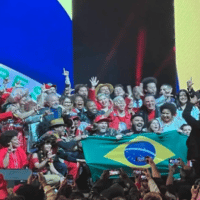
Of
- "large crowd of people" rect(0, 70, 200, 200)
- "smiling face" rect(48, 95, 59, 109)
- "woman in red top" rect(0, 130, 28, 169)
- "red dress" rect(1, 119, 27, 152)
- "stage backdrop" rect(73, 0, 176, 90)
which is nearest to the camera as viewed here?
"woman in red top" rect(0, 130, 28, 169)

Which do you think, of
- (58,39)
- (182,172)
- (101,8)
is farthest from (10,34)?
(182,172)

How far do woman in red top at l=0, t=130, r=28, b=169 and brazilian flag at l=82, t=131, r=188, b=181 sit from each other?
3.46 feet

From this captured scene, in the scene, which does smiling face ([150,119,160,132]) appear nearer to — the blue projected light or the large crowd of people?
the large crowd of people

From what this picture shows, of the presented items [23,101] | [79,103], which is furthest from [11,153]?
[79,103]

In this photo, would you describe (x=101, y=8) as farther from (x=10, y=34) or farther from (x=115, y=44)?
(x=10, y=34)

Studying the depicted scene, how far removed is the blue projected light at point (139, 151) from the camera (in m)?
9.34

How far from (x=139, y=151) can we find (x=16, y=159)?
6.31 ft

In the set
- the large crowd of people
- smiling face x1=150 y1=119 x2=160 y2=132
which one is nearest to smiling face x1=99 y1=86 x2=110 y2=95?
the large crowd of people

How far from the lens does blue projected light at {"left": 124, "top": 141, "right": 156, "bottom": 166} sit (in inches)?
368

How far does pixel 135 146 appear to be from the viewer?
941 cm

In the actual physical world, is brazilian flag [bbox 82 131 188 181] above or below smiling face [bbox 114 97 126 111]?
below

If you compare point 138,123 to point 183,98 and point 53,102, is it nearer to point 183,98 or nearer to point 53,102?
point 183,98

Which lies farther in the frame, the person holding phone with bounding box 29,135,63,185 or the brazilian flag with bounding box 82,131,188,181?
the brazilian flag with bounding box 82,131,188,181

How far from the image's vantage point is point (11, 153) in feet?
29.2
